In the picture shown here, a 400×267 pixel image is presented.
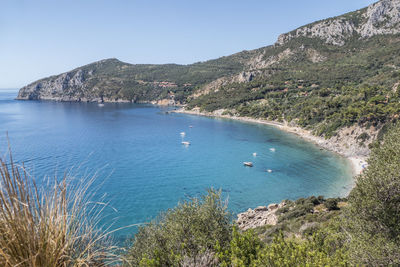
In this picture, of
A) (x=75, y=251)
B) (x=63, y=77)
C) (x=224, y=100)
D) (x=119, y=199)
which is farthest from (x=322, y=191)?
(x=63, y=77)

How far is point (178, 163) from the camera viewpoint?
43.0m

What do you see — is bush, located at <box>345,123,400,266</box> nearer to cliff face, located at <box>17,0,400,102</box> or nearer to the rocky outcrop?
cliff face, located at <box>17,0,400,102</box>

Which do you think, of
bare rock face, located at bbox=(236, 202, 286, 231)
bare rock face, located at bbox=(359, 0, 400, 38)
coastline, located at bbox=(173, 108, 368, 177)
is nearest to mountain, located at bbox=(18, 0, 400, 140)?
bare rock face, located at bbox=(359, 0, 400, 38)

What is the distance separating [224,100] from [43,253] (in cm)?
9945

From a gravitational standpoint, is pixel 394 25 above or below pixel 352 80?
above

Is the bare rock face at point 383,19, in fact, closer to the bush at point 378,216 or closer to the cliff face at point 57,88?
the bush at point 378,216

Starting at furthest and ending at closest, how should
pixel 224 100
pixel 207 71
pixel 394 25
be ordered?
pixel 207 71 < pixel 224 100 < pixel 394 25

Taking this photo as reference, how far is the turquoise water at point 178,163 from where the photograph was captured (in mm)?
30125

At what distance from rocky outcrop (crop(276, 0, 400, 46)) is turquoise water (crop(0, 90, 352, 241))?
6805 centimetres

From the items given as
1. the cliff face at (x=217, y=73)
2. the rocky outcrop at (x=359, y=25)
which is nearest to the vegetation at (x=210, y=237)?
the cliff face at (x=217, y=73)

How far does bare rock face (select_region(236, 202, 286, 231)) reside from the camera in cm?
2208

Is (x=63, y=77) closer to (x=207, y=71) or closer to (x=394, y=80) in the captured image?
(x=207, y=71)

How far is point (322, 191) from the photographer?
30.7 meters

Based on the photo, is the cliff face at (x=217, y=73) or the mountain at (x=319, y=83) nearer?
the mountain at (x=319, y=83)
